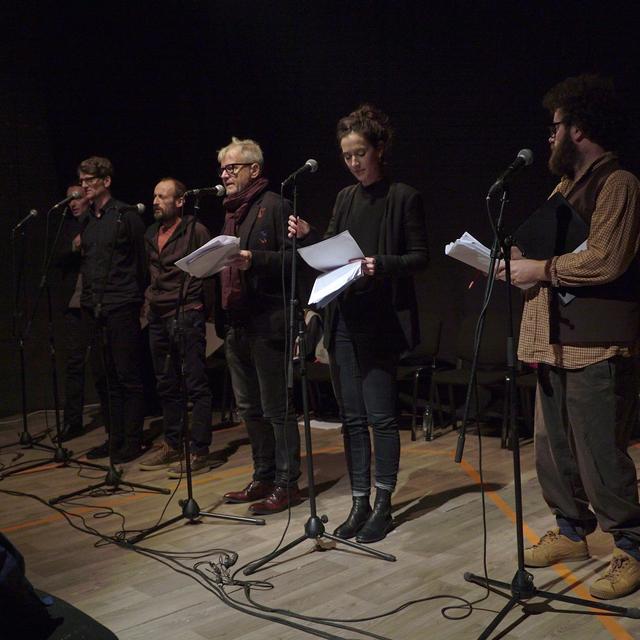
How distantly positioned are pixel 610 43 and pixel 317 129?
2.31 m

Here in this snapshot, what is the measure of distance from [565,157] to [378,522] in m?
1.71

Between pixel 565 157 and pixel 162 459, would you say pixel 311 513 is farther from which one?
pixel 162 459

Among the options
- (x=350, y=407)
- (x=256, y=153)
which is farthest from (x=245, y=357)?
(x=256, y=153)

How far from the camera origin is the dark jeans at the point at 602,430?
2773mm

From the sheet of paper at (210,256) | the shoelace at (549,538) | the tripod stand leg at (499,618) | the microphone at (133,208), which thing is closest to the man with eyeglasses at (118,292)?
the microphone at (133,208)

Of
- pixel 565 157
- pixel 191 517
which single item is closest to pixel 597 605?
pixel 565 157

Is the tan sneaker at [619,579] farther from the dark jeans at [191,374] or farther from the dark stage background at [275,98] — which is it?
the dark stage background at [275,98]

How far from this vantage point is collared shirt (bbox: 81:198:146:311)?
5.11 metres

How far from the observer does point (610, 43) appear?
5344 millimetres

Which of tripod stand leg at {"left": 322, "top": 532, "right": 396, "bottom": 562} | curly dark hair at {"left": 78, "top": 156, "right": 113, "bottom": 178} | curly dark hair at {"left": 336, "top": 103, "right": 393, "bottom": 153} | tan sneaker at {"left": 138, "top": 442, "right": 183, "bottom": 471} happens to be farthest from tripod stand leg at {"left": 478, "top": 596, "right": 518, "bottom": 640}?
curly dark hair at {"left": 78, "top": 156, "right": 113, "bottom": 178}

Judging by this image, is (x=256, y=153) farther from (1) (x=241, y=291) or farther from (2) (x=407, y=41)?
(2) (x=407, y=41)

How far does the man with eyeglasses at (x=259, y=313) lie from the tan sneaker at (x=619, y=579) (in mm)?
1511

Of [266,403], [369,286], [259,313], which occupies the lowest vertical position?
[266,403]

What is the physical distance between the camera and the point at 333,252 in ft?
10.6
